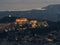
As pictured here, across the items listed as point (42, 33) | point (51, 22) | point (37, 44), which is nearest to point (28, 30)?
point (42, 33)

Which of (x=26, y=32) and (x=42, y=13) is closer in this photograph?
(x=26, y=32)

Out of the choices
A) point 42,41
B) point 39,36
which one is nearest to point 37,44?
point 42,41

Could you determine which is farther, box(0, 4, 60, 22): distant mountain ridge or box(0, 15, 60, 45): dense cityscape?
box(0, 4, 60, 22): distant mountain ridge

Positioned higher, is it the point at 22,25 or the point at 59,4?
the point at 59,4

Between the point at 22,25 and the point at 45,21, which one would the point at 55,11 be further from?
the point at 22,25

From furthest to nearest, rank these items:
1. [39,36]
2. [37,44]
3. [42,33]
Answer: [42,33] → [39,36] → [37,44]

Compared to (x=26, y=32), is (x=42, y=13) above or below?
above

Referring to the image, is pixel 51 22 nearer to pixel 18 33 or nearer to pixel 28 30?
pixel 28 30

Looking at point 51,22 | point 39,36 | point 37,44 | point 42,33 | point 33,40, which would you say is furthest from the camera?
point 51,22

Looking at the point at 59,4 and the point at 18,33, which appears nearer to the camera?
the point at 18,33

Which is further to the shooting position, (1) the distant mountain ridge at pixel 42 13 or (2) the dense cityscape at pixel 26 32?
(1) the distant mountain ridge at pixel 42 13
